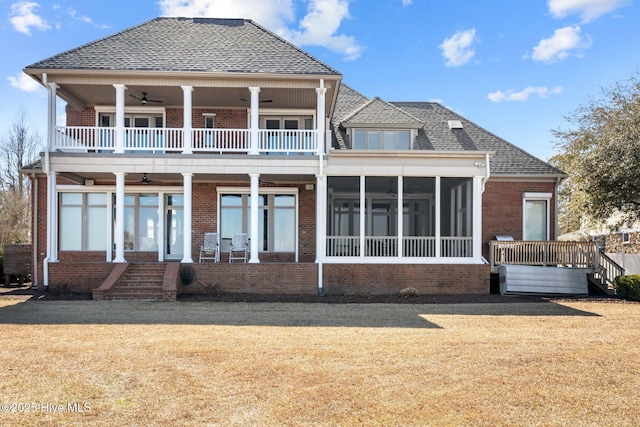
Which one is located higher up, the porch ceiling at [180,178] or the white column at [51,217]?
the porch ceiling at [180,178]

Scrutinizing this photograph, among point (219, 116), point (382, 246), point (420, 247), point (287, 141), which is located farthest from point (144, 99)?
point (420, 247)

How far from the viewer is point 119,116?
15.5m

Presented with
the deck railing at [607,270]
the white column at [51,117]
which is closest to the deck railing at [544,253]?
the deck railing at [607,270]

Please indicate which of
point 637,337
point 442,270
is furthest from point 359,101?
point 637,337

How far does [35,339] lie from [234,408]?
4.84 m

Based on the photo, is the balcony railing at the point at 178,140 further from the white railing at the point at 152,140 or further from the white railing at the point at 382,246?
the white railing at the point at 382,246

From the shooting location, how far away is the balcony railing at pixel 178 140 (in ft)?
52.0

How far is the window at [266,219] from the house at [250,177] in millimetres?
51

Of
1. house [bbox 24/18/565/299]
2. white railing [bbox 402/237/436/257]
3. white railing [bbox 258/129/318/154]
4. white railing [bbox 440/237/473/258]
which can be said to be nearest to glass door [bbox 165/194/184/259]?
house [bbox 24/18/565/299]

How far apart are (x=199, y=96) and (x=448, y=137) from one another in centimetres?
972

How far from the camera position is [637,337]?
30.5ft

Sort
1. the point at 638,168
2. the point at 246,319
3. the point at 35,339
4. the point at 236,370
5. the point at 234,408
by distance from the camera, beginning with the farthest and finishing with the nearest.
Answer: the point at 638,168 → the point at 246,319 → the point at 35,339 → the point at 236,370 → the point at 234,408

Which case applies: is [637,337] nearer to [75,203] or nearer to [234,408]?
[234,408]

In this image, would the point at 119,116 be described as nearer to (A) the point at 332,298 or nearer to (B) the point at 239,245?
(B) the point at 239,245
